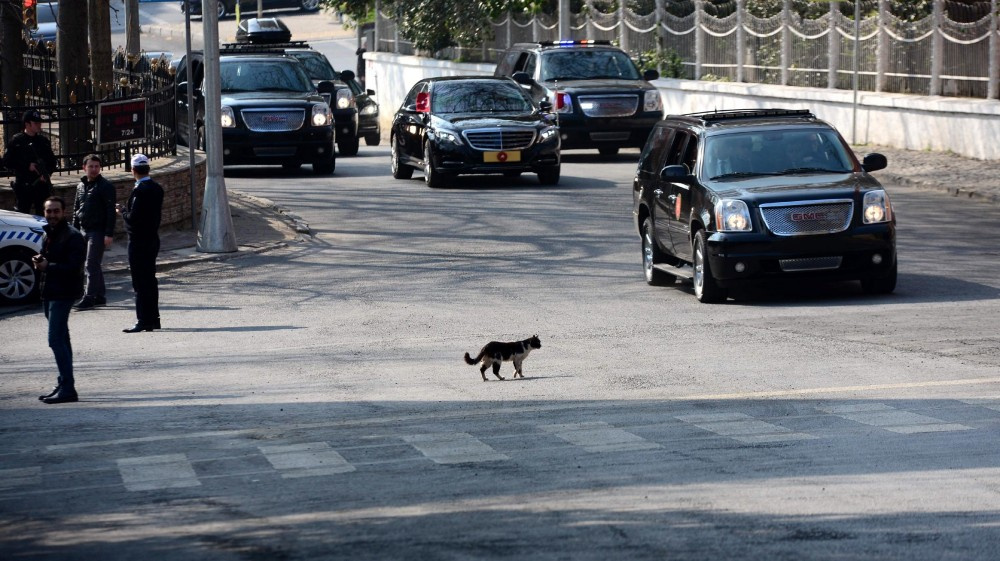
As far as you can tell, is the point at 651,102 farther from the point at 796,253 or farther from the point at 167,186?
the point at 796,253

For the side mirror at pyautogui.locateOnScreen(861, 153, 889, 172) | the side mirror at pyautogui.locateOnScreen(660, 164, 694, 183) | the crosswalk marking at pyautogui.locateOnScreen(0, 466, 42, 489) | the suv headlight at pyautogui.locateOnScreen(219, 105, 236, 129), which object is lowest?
the crosswalk marking at pyautogui.locateOnScreen(0, 466, 42, 489)

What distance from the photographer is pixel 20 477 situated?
361 inches

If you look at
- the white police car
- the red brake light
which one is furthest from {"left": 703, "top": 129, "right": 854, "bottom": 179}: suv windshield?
the red brake light

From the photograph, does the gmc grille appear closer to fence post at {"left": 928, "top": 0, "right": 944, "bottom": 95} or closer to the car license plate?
the car license plate

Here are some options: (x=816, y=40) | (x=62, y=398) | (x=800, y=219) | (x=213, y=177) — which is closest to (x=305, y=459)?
(x=62, y=398)

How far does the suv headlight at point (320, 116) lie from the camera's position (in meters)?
28.6

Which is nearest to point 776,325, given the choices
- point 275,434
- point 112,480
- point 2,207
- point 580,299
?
point 580,299

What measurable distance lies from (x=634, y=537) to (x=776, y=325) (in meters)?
7.54

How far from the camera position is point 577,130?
31.7 m

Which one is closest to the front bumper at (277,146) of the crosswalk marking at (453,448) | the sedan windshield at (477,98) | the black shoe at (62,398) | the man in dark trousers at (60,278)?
the sedan windshield at (477,98)

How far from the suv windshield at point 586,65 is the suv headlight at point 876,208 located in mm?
17747

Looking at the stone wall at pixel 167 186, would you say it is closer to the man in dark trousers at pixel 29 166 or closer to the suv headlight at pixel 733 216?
the man in dark trousers at pixel 29 166

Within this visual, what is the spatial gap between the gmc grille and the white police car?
751 cm

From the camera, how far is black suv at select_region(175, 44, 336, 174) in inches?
1110
